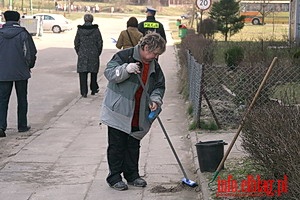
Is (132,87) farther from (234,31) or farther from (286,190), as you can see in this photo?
(234,31)

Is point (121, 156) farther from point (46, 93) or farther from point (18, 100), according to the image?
point (46, 93)

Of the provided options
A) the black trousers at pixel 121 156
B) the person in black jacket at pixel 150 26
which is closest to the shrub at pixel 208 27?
the person in black jacket at pixel 150 26

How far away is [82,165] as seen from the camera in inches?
315

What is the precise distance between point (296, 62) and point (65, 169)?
21.8 feet

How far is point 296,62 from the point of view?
1297cm

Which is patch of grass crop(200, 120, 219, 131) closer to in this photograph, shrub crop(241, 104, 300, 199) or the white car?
shrub crop(241, 104, 300, 199)

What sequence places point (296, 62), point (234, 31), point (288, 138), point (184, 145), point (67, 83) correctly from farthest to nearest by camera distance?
point (234, 31) < point (67, 83) < point (296, 62) < point (184, 145) < point (288, 138)

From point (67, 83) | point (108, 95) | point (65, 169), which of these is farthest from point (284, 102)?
point (67, 83)

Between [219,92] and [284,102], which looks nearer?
[284,102]

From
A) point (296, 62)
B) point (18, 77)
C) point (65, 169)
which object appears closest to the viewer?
point (65, 169)

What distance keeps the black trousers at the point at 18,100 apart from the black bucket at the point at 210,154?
4.17 metres

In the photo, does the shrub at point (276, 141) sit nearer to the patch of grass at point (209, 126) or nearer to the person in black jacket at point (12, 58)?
the patch of grass at point (209, 126)

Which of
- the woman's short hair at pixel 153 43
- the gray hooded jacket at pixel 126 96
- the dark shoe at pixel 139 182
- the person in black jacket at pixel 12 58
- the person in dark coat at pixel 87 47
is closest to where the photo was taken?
the woman's short hair at pixel 153 43

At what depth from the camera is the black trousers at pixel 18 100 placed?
10.2 meters
